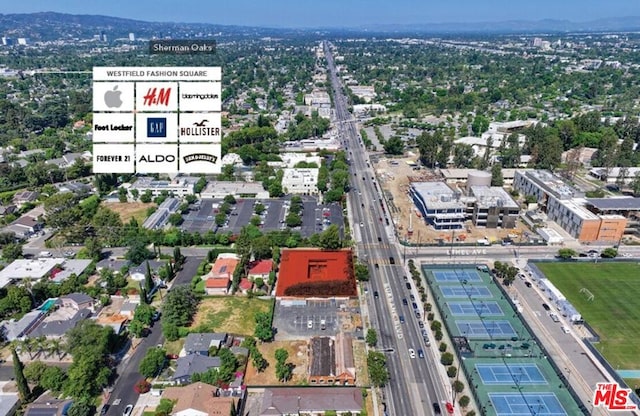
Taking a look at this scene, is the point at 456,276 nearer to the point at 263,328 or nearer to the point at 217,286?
the point at 263,328

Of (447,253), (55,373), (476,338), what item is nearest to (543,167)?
(447,253)

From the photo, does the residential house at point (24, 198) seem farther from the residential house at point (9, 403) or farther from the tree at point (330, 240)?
the tree at point (330, 240)

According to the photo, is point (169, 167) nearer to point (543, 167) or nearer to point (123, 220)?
point (123, 220)

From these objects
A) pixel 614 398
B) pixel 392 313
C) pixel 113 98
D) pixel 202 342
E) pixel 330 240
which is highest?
pixel 113 98

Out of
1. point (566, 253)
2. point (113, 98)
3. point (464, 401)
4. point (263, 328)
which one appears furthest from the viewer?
point (566, 253)

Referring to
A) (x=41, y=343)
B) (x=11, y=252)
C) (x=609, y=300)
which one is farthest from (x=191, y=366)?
(x=609, y=300)

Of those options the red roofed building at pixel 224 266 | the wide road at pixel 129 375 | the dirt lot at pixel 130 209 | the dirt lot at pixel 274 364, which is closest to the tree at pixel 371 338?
the dirt lot at pixel 274 364
